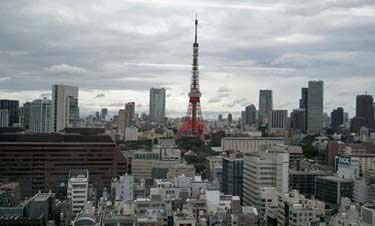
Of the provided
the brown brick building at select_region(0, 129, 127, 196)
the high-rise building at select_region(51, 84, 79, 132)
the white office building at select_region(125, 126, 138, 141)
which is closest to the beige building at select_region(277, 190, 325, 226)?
the brown brick building at select_region(0, 129, 127, 196)

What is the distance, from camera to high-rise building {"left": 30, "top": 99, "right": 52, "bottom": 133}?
11.6 metres

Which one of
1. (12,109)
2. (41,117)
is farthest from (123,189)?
(41,117)

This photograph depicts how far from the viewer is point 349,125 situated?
16531 millimetres

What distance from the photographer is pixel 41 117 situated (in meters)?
12.4

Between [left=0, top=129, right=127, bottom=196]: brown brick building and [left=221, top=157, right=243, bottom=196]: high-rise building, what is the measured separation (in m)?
1.89

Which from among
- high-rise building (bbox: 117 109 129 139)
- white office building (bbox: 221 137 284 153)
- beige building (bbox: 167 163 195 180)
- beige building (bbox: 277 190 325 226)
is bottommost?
beige building (bbox: 277 190 325 226)

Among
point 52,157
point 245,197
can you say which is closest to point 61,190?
point 52,157

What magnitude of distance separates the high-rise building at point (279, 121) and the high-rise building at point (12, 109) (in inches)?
368

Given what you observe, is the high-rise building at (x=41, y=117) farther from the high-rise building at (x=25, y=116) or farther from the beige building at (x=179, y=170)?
the beige building at (x=179, y=170)

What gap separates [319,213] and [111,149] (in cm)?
483

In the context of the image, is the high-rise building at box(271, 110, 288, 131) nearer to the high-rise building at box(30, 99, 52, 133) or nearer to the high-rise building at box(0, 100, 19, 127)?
the high-rise building at box(30, 99, 52, 133)

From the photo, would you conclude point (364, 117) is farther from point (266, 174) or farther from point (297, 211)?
point (297, 211)

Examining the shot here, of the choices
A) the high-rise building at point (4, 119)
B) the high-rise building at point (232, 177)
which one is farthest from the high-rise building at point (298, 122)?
the high-rise building at point (4, 119)

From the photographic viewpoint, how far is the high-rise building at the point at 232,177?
9.52 m
